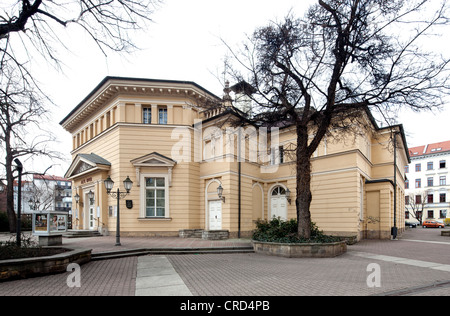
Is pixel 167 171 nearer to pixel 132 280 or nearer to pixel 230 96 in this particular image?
pixel 230 96

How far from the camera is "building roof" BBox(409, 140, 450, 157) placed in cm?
6315

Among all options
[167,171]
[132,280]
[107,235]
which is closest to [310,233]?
[132,280]

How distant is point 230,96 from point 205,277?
885cm

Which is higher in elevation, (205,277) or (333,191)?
(333,191)

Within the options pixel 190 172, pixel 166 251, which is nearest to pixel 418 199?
pixel 190 172

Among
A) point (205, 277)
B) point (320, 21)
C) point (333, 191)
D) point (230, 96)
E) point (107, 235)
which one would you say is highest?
point (320, 21)

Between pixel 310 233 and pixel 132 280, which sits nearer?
pixel 132 280

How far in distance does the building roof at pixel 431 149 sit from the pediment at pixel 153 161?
64567 millimetres

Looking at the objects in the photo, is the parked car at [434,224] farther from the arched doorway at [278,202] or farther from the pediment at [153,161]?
the pediment at [153,161]

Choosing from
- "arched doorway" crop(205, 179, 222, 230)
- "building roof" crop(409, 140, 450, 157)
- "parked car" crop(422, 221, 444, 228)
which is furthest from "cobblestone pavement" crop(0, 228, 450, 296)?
"building roof" crop(409, 140, 450, 157)

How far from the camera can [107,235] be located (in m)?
20.0
